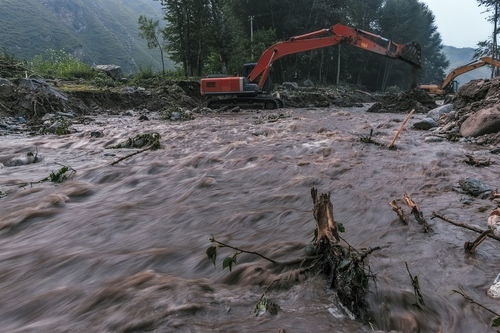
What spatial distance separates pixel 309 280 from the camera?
2.94 meters

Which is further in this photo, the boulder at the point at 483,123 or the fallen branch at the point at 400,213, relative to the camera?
the boulder at the point at 483,123

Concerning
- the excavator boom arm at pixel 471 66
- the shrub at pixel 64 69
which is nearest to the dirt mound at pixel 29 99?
the shrub at pixel 64 69

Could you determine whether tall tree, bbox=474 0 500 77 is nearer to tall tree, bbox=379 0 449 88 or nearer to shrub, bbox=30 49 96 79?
tall tree, bbox=379 0 449 88

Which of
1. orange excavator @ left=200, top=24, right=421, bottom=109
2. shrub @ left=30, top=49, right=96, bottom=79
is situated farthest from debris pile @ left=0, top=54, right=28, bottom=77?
orange excavator @ left=200, top=24, right=421, bottom=109

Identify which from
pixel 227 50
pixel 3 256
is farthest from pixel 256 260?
pixel 227 50

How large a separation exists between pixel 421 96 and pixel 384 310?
20.3m

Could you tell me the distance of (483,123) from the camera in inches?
376

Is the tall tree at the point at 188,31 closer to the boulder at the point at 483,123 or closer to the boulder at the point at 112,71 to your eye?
the boulder at the point at 112,71

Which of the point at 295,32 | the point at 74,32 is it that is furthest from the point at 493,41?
the point at 74,32

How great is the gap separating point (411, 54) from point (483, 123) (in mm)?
10655

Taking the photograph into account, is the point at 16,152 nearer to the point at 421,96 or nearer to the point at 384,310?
the point at 384,310

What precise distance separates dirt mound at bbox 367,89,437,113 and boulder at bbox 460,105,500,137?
933 cm

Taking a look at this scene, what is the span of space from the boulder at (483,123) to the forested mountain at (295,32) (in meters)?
24.3

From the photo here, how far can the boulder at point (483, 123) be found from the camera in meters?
9.28
